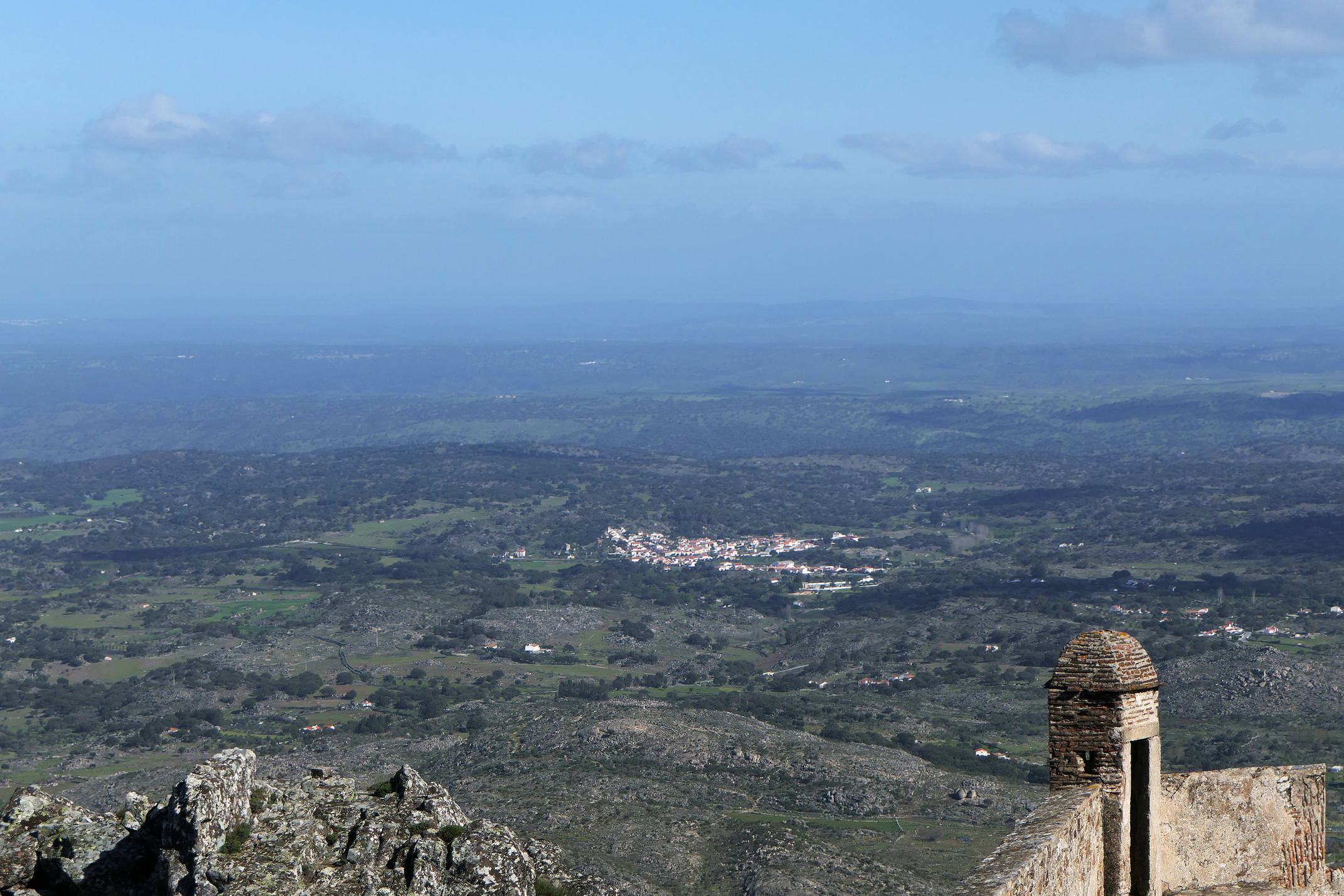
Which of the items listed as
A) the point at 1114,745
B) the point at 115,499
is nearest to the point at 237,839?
the point at 1114,745

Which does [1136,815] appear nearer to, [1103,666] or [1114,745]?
[1114,745]

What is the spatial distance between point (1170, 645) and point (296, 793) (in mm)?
80536

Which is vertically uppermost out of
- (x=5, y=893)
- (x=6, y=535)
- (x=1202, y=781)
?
(x=1202, y=781)

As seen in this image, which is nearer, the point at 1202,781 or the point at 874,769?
the point at 1202,781

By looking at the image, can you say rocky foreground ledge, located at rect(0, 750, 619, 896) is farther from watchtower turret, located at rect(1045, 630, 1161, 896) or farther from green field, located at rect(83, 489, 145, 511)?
green field, located at rect(83, 489, 145, 511)

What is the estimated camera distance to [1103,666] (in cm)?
1357

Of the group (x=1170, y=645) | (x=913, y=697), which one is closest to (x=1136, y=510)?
(x=1170, y=645)

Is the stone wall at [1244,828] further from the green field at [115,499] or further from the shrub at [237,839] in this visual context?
the green field at [115,499]

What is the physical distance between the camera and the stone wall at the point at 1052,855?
11.1 metres

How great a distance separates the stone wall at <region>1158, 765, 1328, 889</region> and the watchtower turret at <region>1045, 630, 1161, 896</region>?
622mm

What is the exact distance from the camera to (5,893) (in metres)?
15.2

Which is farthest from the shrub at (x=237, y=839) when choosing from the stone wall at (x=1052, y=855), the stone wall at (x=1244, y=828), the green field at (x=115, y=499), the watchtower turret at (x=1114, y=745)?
the green field at (x=115, y=499)

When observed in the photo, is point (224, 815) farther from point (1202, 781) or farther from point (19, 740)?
point (19, 740)

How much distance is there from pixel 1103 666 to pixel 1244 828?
107 inches
